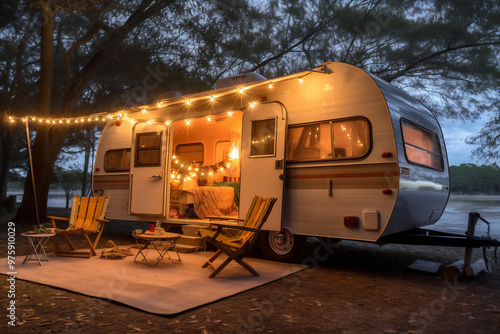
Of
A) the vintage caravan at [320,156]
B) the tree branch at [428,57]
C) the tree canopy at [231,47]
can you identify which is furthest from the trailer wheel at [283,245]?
the tree branch at [428,57]

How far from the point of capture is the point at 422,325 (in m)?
3.22

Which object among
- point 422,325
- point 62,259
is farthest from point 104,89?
point 422,325

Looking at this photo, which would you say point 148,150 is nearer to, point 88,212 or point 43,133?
point 88,212

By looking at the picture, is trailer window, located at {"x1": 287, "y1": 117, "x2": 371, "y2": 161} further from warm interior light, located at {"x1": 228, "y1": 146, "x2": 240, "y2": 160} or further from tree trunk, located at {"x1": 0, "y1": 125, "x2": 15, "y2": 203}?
tree trunk, located at {"x1": 0, "y1": 125, "x2": 15, "y2": 203}

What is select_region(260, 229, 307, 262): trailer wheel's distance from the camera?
566 centimetres

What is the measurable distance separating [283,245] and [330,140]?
167cm

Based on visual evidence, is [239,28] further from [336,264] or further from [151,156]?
[336,264]

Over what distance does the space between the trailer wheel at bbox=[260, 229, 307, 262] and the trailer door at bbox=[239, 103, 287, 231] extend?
0.89 ft

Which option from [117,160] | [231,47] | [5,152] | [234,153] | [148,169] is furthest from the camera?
[5,152]

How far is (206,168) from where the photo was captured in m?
9.02

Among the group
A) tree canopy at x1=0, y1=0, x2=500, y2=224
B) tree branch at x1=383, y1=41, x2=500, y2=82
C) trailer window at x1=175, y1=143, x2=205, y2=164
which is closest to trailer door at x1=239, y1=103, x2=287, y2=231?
trailer window at x1=175, y1=143, x2=205, y2=164

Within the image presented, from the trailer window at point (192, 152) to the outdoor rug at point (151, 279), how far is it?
13.0ft

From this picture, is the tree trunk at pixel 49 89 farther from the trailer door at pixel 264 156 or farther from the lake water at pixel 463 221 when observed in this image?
the lake water at pixel 463 221

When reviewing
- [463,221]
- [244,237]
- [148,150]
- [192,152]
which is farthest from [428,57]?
[244,237]
